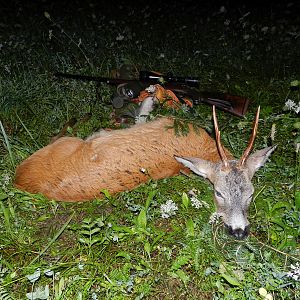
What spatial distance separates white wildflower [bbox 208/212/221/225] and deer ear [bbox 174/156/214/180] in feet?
1.73

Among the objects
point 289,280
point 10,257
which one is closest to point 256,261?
point 289,280

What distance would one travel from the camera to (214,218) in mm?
4570

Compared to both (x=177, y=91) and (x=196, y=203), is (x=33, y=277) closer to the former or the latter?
(x=196, y=203)

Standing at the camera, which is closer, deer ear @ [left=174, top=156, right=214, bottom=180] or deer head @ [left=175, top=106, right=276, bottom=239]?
deer head @ [left=175, top=106, right=276, bottom=239]

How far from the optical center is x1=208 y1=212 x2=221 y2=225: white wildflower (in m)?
4.54

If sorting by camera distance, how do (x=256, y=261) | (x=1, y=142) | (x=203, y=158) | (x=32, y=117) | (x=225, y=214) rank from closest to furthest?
(x=256, y=261)
(x=225, y=214)
(x=203, y=158)
(x=1, y=142)
(x=32, y=117)

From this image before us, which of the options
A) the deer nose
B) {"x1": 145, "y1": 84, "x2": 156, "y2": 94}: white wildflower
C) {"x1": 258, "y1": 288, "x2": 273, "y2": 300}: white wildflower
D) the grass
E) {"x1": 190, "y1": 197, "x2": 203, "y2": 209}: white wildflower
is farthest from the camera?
{"x1": 145, "y1": 84, "x2": 156, "y2": 94}: white wildflower

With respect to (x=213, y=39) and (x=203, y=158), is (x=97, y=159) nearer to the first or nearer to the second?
(x=203, y=158)

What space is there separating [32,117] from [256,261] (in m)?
4.00

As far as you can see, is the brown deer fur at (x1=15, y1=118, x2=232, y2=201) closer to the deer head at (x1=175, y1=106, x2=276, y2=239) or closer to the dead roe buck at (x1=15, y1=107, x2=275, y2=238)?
the dead roe buck at (x1=15, y1=107, x2=275, y2=238)

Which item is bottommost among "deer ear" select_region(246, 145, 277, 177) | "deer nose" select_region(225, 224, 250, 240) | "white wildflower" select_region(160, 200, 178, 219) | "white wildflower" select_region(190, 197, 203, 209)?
→ "deer nose" select_region(225, 224, 250, 240)

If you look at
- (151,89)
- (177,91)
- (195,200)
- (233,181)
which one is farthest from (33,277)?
(177,91)

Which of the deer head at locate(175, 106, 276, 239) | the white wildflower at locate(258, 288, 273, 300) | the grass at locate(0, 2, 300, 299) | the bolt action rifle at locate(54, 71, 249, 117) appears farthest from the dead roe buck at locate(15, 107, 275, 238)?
the bolt action rifle at locate(54, 71, 249, 117)

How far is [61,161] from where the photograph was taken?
5.00 meters
